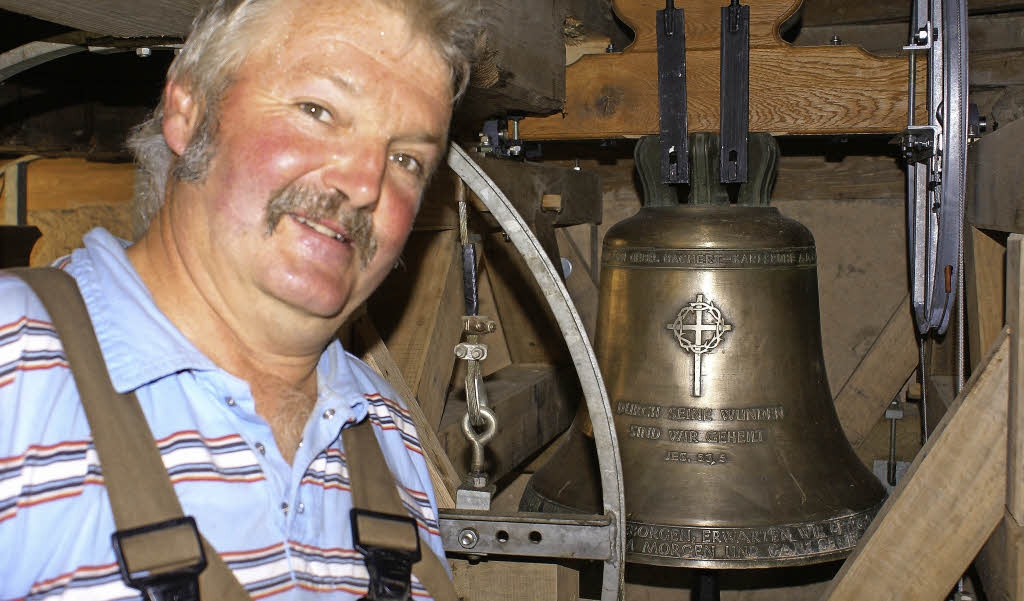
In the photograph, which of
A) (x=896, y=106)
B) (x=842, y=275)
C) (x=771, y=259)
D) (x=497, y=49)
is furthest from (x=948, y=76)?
(x=842, y=275)

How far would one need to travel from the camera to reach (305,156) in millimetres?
1021

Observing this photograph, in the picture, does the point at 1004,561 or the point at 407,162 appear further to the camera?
the point at 1004,561

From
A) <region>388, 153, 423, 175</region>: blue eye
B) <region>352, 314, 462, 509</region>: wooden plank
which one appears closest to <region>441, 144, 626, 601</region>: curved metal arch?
<region>388, 153, 423, 175</region>: blue eye

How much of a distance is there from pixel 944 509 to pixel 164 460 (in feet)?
3.83

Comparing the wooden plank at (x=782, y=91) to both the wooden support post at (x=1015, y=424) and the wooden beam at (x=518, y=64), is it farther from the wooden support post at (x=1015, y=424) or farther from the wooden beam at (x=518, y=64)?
the wooden support post at (x=1015, y=424)

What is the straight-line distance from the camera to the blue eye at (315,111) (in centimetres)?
103

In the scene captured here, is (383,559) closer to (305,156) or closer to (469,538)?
(469,538)

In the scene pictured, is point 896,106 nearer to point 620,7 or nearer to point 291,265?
point 620,7

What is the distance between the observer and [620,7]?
6.21 ft

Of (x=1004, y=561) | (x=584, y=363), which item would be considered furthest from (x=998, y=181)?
(x=584, y=363)

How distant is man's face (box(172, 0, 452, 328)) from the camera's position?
39.9 inches

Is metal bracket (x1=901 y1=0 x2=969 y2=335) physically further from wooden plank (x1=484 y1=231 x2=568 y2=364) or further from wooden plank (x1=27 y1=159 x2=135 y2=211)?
wooden plank (x1=27 y1=159 x2=135 y2=211)

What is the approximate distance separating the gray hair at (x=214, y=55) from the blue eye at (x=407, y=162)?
0.12 meters

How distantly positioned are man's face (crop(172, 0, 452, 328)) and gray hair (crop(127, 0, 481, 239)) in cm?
2
